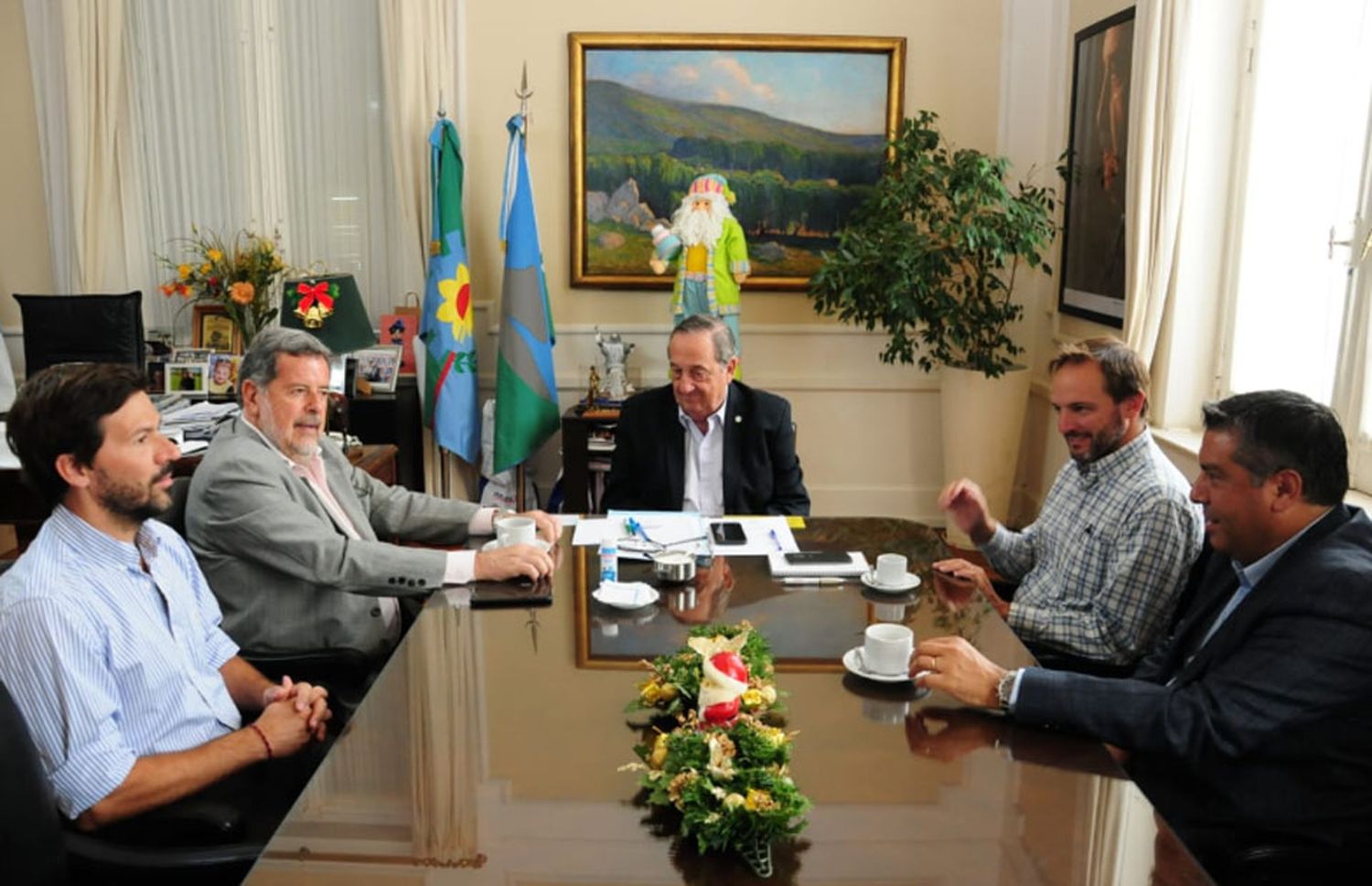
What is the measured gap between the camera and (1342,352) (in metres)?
3.07

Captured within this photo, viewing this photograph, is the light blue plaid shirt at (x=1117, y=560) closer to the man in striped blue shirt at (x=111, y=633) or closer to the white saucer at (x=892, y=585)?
the white saucer at (x=892, y=585)

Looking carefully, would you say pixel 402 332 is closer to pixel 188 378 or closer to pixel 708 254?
pixel 188 378

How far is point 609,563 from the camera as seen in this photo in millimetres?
2330

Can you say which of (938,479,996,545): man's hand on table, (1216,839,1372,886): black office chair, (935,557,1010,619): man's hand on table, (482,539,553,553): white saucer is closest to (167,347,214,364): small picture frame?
(482,539,553,553): white saucer

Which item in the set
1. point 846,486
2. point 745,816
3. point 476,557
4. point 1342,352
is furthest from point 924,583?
point 846,486

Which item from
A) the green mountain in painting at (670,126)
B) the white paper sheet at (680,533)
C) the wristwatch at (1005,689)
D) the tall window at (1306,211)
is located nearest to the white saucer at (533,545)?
the white paper sheet at (680,533)

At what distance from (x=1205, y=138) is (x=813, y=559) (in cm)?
237

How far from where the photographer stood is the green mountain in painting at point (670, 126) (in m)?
5.18

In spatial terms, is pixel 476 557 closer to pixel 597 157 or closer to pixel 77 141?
pixel 597 157

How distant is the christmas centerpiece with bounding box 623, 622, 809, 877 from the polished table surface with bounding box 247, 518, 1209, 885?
33 millimetres

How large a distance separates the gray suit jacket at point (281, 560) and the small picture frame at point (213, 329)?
3085 millimetres

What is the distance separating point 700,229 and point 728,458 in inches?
75.6

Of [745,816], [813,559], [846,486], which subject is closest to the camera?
[745,816]

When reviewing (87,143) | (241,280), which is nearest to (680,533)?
(241,280)
